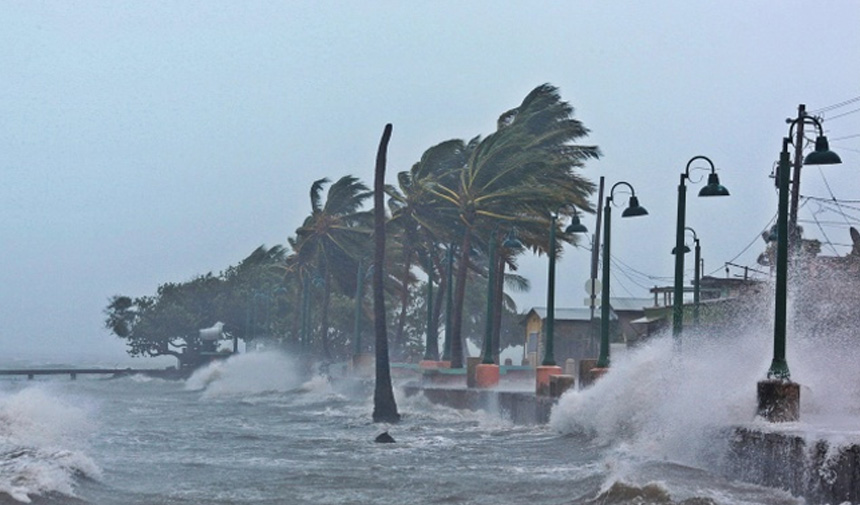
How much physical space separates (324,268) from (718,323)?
1663 inches

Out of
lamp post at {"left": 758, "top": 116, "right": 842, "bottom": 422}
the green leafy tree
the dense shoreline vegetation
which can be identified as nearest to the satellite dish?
the dense shoreline vegetation

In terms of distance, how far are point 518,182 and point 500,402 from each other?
46.1ft

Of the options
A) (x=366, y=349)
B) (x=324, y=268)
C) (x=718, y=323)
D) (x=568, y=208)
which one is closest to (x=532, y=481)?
(x=718, y=323)

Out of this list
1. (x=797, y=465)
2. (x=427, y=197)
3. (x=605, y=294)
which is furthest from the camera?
(x=427, y=197)

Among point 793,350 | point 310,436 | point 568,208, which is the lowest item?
point 310,436

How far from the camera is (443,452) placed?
2405 centimetres

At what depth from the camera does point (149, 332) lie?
4284 inches

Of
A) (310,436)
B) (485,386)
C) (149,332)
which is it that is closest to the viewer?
Result: (310,436)

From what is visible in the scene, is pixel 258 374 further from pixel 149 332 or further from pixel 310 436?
pixel 310 436

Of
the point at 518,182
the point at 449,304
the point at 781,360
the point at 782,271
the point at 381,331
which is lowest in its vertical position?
the point at 781,360

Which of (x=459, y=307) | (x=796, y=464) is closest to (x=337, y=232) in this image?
(x=459, y=307)

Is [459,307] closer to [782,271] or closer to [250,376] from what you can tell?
[782,271]

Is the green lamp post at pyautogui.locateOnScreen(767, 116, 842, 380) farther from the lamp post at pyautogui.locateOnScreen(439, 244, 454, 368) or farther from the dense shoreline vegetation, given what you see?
the lamp post at pyautogui.locateOnScreen(439, 244, 454, 368)

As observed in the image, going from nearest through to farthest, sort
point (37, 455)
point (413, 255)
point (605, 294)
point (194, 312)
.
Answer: point (37, 455), point (605, 294), point (413, 255), point (194, 312)
